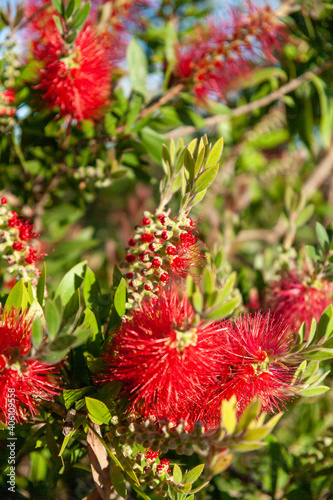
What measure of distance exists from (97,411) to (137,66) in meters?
0.81

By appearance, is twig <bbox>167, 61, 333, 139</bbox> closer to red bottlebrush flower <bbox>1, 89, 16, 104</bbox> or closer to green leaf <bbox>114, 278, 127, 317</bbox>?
red bottlebrush flower <bbox>1, 89, 16, 104</bbox>

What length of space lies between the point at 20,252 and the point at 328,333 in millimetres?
497

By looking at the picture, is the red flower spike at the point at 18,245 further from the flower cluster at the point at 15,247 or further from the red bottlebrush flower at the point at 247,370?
the red bottlebrush flower at the point at 247,370

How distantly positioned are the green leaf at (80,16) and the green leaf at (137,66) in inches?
11.5

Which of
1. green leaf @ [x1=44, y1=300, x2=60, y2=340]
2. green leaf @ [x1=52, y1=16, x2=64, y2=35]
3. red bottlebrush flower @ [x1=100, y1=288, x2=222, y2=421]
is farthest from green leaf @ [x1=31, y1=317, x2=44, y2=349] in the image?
green leaf @ [x1=52, y1=16, x2=64, y2=35]

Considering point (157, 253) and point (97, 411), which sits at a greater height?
point (157, 253)

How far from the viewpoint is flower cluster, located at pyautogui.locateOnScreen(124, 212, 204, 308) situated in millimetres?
614

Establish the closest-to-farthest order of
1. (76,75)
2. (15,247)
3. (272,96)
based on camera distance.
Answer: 1. (15,247)
2. (76,75)
3. (272,96)

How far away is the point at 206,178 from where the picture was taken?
23.5 inches

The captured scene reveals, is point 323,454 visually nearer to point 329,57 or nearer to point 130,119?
point 130,119

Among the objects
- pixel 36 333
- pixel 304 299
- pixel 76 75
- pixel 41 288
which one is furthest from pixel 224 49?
pixel 36 333

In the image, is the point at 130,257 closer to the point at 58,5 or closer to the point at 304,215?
the point at 58,5

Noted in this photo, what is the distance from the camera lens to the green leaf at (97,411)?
1.90 feet

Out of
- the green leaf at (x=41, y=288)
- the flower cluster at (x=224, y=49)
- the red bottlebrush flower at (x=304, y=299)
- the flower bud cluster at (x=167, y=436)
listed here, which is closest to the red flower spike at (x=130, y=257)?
the green leaf at (x=41, y=288)
